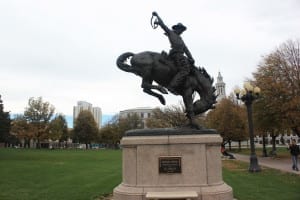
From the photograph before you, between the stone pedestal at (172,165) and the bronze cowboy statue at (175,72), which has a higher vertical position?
the bronze cowboy statue at (175,72)

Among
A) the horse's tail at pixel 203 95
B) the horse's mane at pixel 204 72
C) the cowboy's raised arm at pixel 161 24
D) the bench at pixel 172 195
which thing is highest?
the cowboy's raised arm at pixel 161 24

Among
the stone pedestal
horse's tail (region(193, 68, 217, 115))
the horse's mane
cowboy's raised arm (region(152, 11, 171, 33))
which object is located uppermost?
cowboy's raised arm (region(152, 11, 171, 33))

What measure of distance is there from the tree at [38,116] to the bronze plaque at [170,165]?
67243mm

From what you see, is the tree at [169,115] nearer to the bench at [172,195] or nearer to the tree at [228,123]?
the tree at [228,123]

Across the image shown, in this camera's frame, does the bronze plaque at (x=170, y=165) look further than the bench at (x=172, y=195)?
Yes

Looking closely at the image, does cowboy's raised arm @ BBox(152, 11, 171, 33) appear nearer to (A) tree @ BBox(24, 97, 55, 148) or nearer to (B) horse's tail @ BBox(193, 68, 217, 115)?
(B) horse's tail @ BBox(193, 68, 217, 115)

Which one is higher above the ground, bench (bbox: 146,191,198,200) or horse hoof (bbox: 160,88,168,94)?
horse hoof (bbox: 160,88,168,94)

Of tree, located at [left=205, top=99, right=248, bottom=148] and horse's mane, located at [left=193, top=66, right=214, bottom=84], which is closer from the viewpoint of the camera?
horse's mane, located at [left=193, top=66, right=214, bottom=84]

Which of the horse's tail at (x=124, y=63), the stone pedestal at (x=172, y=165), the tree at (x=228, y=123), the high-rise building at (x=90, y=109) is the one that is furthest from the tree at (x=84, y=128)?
the stone pedestal at (x=172, y=165)

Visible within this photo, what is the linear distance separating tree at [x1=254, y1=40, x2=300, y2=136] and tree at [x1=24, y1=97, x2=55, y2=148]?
50279 millimetres

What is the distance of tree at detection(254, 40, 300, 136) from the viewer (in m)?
31.5

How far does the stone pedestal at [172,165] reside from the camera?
8.96 meters

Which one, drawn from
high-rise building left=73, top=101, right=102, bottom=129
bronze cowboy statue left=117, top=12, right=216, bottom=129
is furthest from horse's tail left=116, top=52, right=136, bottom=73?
high-rise building left=73, top=101, right=102, bottom=129

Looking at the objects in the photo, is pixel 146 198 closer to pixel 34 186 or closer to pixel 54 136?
pixel 34 186
